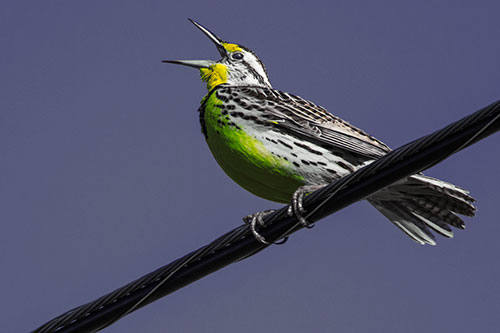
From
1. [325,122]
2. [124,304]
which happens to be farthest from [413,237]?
[124,304]

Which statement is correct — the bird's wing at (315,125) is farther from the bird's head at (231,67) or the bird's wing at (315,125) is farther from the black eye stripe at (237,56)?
the black eye stripe at (237,56)

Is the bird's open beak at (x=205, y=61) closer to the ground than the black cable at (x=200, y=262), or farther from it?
farther from it

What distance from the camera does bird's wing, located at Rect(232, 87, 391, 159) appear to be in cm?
683

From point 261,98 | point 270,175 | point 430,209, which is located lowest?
point 430,209

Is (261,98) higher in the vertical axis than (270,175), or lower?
higher

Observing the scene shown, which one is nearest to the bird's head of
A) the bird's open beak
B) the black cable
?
the bird's open beak

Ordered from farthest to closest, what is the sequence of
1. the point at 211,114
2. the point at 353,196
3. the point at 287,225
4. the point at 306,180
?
the point at 211,114 < the point at 306,180 < the point at 287,225 < the point at 353,196

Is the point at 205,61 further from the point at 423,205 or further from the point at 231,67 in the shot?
the point at 423,205

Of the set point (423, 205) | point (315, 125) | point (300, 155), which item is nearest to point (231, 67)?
point (315, 125)

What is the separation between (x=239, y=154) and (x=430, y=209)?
1.51m

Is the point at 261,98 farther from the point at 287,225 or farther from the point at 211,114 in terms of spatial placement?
the point at 287,225

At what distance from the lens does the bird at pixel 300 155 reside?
6.73 meters

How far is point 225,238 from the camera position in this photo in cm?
509

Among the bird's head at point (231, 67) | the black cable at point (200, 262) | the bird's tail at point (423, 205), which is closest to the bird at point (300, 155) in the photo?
the bird's tail at point (423, 205)
